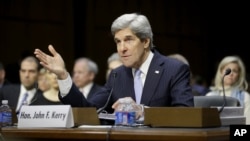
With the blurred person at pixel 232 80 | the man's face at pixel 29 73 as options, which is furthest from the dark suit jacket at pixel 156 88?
the man's face at pixel 29 73

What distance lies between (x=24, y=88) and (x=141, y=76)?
3379 millimetres

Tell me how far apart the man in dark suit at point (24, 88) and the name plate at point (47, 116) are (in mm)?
3346

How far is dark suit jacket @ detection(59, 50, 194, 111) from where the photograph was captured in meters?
4.07

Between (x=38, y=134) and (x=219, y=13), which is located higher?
(x=219, y=13)

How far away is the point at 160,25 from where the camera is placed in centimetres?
1272

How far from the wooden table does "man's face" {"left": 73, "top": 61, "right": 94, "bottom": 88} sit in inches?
180

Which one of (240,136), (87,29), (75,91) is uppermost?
(87,29)

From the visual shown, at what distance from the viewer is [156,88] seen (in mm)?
4203

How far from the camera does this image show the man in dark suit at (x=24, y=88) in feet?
23.4

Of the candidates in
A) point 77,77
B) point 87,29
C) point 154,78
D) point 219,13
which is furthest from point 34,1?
point 154,78

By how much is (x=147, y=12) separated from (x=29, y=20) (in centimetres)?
277

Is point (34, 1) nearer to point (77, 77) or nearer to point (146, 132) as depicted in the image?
point (77, 77)

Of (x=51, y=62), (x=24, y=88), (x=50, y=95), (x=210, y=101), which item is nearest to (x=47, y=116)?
(x=51, y=62)

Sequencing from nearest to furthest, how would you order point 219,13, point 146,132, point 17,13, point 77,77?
1. point 146,132
2. point 77,77
3. point 17,13
4. point 219,13
